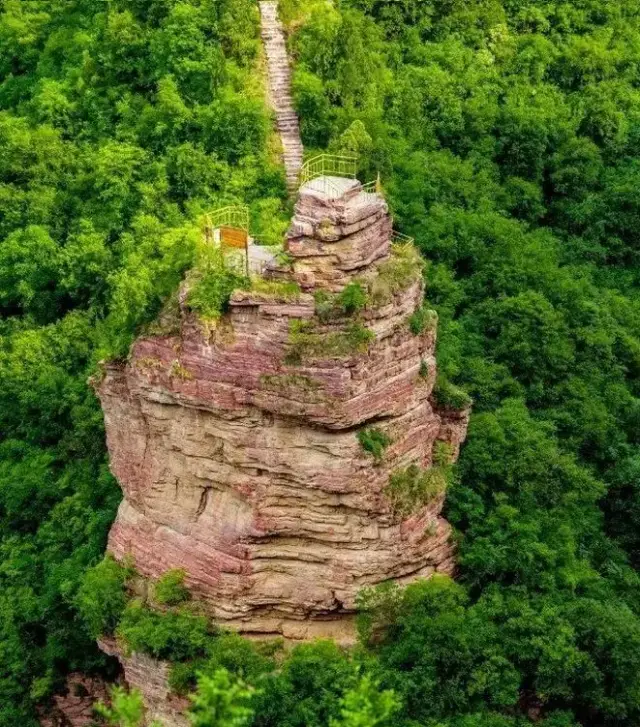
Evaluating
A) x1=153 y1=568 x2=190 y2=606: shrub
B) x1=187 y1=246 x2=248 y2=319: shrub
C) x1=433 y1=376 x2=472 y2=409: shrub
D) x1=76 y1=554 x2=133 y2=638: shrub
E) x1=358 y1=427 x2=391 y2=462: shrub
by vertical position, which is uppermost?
x1=187 y1=246 x2=248 y2=319: shrub

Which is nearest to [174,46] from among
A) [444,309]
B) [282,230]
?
[282,230]

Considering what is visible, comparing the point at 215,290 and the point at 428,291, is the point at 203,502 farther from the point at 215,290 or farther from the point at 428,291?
the point at 428,291

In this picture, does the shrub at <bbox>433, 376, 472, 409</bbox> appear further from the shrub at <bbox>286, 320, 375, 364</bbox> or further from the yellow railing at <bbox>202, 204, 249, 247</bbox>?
the yellow railing at <bbox>202, 204, 249, 247</bbox>

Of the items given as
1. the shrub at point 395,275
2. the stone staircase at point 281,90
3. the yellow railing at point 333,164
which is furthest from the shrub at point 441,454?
the stone staircase at point 281,90

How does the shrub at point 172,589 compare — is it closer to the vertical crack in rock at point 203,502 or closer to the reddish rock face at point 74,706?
the vertical crack in rock at point 203,502

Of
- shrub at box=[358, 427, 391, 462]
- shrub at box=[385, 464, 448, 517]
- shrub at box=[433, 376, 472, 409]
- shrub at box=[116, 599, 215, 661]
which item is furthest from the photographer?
shrub at box=[433, 376, 472, 409]

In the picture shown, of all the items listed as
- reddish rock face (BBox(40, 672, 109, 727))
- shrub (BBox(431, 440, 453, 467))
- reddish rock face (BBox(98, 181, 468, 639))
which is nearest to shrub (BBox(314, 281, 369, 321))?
reddish rock face (BBox(98, 181, 468, 639))
